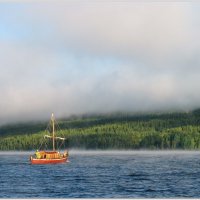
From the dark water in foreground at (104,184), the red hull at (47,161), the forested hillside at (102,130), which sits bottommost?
the dark water in foreground at (104,184)

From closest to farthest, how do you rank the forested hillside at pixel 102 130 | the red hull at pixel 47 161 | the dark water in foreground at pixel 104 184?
the forested hillside at pixel 102 130 < the dark water in foreground at pixel 104 184 < the red hull at pixel 47 161

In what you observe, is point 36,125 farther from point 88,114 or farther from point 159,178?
point 159,178

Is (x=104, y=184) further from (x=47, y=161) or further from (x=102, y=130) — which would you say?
(x=47, y=161)

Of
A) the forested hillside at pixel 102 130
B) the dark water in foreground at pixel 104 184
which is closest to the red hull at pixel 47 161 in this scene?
the dark water in foreground at pixel 104 184

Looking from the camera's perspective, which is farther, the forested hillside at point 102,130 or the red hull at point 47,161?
the red hull at point 47,161

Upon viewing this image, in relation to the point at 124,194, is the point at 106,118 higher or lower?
higher

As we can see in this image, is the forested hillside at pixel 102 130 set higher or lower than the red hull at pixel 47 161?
higher

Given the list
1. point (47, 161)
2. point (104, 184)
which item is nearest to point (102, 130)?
point (104, 184)

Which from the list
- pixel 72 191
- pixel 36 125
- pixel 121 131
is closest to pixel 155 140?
pixel 121 131

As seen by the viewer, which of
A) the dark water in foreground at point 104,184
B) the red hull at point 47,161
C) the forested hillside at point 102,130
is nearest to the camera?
the forested hillside at point 102,130

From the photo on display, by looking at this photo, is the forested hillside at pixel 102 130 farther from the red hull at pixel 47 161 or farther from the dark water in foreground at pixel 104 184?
the red hull at pixel 47 161

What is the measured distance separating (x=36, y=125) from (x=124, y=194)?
4560 millimetres

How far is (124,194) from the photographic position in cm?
2383

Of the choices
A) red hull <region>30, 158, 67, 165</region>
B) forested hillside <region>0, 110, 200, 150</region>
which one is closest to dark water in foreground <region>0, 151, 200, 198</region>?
forested hillside <region>0, 110, 200, 150</region>
